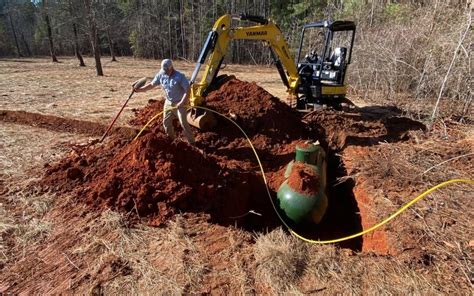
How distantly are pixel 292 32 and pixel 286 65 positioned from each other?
17.3m

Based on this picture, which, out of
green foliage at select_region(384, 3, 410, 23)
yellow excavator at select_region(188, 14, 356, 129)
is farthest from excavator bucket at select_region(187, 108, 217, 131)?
green foliage at select_region(384, 3, 410, 23)

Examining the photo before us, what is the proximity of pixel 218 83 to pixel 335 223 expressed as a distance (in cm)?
454

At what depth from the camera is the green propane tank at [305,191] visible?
510cm

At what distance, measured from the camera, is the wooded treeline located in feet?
28.0

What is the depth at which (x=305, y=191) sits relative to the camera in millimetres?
5109

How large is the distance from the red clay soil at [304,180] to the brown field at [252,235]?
26.8 inches

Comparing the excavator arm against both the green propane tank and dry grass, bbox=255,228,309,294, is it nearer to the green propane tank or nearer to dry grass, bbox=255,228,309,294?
the green propane tank

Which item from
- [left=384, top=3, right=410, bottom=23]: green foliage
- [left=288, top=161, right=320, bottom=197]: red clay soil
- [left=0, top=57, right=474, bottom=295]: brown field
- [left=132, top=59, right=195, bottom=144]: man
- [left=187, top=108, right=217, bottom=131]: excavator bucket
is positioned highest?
[left=384, top=3, right=410, bottom=23]: green foliage

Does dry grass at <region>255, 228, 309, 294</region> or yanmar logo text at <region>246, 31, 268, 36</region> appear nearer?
dry grass at <region>255, 228, 309, 294</region>

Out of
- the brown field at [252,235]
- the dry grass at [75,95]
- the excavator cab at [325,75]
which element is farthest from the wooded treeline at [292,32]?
the dry grass at [75,95]

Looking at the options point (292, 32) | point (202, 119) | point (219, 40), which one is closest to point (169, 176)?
point (202, 119)

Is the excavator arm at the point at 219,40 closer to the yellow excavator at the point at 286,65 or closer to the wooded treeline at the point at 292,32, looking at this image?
the yellow excavator at the point at 286,65

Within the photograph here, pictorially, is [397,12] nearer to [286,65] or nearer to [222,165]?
[286,65]

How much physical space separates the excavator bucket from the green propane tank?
2.32 m
